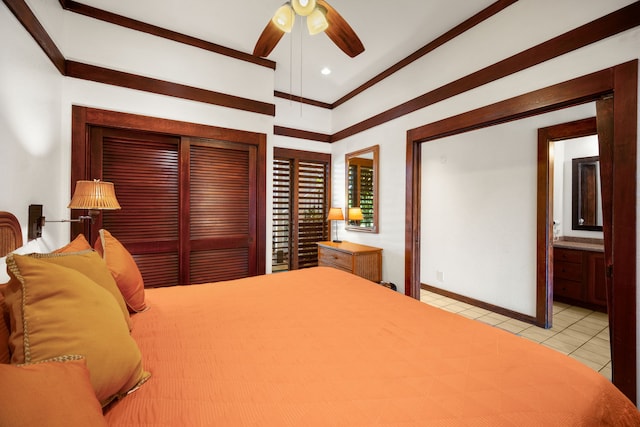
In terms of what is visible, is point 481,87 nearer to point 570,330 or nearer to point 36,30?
point 570,330

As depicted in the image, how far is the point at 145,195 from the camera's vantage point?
8.96 ft

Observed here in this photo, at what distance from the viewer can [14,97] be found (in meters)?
1.52

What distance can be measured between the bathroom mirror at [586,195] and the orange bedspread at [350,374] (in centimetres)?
383

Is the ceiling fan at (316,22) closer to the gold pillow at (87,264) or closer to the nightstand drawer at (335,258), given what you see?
the gold pillow at (87,264)

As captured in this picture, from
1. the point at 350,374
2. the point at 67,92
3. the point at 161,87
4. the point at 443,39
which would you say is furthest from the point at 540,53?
the point at 67,92

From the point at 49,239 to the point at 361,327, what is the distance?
2.35 m

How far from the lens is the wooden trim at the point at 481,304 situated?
3121 mm

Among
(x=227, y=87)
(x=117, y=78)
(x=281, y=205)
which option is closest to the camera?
(x=117, y=78)

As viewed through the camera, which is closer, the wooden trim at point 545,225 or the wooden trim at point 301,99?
the wooden trim at point 545,225

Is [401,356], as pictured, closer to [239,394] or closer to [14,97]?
[239,394]

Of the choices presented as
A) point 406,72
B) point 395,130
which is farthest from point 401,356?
point 406,72

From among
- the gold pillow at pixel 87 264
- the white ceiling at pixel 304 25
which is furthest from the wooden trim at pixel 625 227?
the gold pillow at pixel 87 264

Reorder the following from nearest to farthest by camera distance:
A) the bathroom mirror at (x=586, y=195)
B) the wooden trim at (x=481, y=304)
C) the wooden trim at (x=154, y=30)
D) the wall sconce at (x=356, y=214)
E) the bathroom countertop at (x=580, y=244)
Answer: the wooden trim at (x=154, y=30), the wooden trim at (x=481, y=304), the bathroom countertop at (x=580, y=244), the bathroom mirror at (x=586, y=195), the wall sconce at (x=356, y=214)

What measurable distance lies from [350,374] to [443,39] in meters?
3.12
